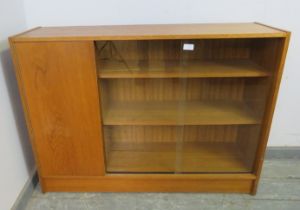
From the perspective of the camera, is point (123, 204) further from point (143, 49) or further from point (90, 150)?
point (143, 49)

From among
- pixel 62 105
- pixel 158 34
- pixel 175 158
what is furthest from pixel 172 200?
pixel 158 34

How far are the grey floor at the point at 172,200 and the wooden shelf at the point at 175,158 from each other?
0.56 feet

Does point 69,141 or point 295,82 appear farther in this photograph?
point 295,82

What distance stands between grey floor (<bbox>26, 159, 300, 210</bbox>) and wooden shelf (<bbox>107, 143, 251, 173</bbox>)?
17 centimetres

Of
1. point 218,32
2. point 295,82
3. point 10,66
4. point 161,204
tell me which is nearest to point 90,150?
point 161,204

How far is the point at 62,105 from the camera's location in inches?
55.3

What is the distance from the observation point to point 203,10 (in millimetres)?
1616

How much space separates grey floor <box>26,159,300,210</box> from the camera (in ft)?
5.09

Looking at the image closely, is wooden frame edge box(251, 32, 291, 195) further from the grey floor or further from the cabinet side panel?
the cabinet side panel

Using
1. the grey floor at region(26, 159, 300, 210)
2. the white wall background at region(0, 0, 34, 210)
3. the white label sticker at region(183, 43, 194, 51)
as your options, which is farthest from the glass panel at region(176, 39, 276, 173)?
the white wall background at region(0, 0, 34, 210)

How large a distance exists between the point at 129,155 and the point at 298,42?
1.38 m

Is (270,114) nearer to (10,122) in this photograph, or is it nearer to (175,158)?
(175,158)

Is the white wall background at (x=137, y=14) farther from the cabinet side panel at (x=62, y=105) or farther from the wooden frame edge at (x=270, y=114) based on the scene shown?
the wooden frame edge at (x=270, y=114)

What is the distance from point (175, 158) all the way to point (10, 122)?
3.46ft
